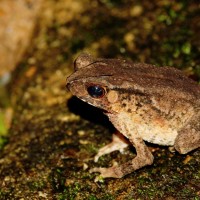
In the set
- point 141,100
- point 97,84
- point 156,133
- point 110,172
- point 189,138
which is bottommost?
point 110,172

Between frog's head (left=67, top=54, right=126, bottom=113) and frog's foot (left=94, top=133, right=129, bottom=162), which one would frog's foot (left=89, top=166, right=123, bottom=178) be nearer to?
frog's foot (left=94, top=133, right=129, bottom=162)

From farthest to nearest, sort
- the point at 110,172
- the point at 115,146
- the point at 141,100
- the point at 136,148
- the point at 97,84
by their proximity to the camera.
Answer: the point at 115,146
the point at 110,172
the point at 136,148
the point at 141,100
the point at 97,84

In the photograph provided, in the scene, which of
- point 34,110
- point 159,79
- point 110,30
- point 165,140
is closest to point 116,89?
point 159,79

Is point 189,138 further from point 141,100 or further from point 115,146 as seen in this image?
point 115,146

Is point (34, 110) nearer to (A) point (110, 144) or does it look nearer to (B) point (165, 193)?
(A) point (110, 144)

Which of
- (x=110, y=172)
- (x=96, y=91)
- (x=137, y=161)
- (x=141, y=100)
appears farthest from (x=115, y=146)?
(x=96, y=91)

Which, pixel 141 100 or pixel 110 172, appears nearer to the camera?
pixel 141 100


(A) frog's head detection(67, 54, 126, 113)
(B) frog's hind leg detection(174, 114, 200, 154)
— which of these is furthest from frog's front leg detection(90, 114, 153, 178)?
(B) frog's hind leg detection(174, 114, 200, 154)
